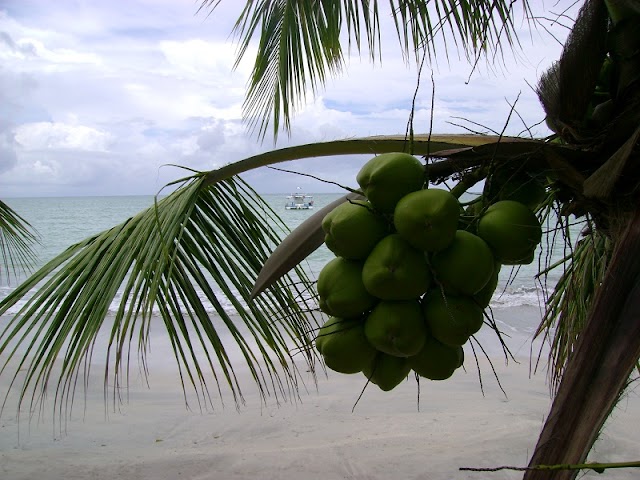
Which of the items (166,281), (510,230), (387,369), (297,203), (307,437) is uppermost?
(297,203)

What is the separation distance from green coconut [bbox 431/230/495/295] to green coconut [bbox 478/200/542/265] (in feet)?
0.13

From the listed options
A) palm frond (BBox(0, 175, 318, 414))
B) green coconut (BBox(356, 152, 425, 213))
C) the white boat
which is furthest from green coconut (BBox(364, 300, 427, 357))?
the white boat

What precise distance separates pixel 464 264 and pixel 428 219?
95 millimetres

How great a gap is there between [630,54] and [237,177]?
4.23 ft

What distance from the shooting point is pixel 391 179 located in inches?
39.0

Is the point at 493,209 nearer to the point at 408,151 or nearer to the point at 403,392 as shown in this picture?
the point at 408,151

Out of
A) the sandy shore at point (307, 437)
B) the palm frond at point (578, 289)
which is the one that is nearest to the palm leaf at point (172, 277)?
the palm frond at point (578, 289)

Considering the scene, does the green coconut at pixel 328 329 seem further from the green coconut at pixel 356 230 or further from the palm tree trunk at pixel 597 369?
the palm tree trunk at pixel 597 369

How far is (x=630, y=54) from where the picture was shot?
112 cm

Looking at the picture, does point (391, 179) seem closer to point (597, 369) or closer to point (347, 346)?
point (347, 346)

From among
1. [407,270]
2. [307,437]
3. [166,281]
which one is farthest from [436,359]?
[307,437]

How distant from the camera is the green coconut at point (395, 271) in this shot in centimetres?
93

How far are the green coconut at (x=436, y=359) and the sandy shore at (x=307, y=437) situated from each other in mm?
4087

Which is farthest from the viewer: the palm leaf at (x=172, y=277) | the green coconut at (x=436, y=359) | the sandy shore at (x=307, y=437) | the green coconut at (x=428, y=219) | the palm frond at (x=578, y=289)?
the sandy shore at (x=307, y=437)
